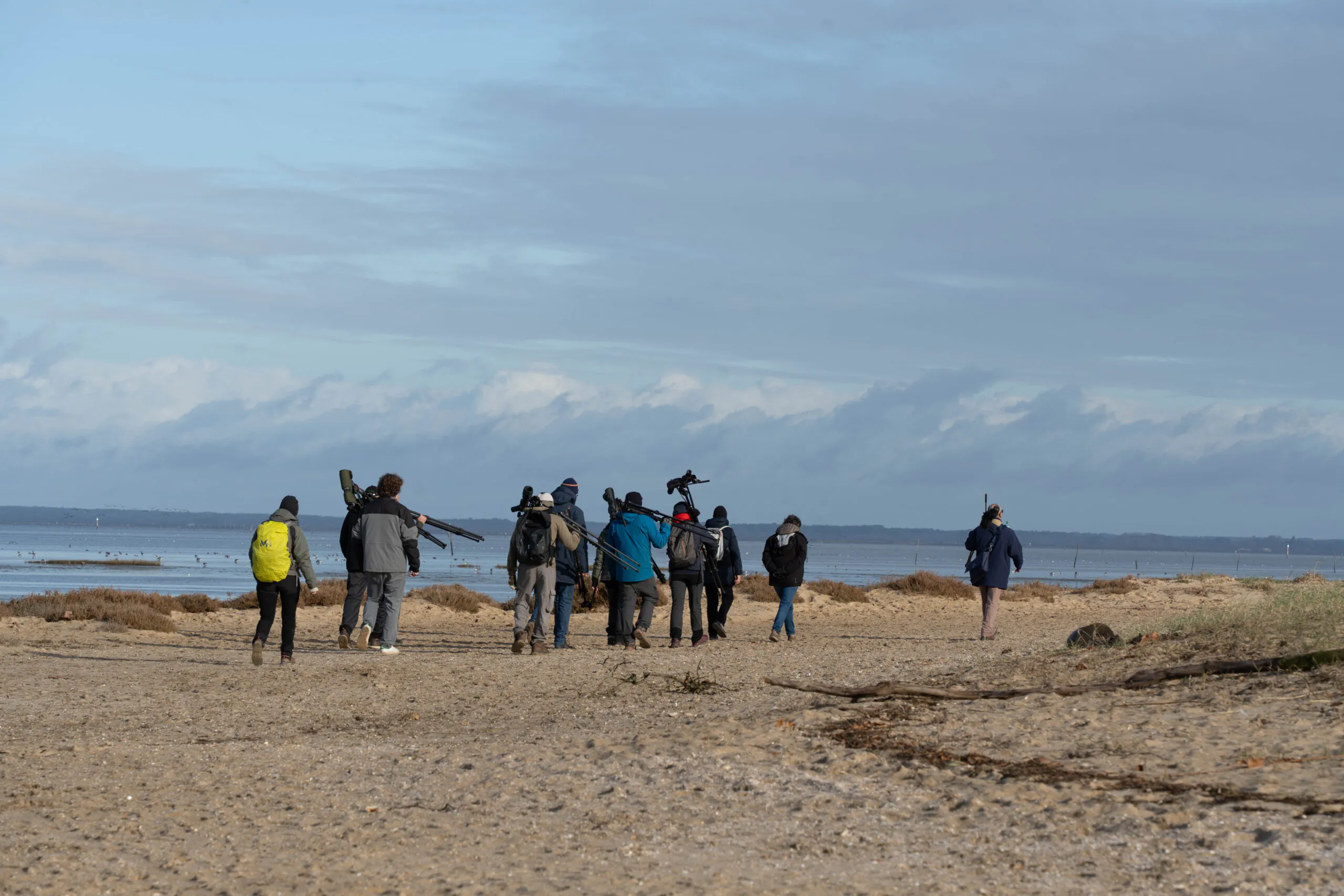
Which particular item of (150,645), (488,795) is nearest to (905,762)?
(488,795)

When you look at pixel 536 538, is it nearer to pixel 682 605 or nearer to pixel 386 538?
Result: pixel 386 538

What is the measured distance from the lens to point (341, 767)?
793 cm

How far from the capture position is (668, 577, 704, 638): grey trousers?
52.9ft

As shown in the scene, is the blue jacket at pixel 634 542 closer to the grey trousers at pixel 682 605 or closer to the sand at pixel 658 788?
the grey trousers at pixel 682 605

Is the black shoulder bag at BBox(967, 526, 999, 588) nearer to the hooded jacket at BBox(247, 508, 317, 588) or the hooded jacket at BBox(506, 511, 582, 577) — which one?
the hooded jacket at BBox(506, 511, 582, 577)

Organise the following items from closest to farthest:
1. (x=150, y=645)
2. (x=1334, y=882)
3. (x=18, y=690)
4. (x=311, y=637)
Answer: (x=1334, y=882)
(x=18, y=690)
(x=150, y=645)
(x=311, y=637)

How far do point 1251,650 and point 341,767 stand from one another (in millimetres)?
6685

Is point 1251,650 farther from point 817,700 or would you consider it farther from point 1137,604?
point 1137,604

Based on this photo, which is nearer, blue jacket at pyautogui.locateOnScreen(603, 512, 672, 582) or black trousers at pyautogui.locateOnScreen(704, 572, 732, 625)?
blue jacket at pyautogui.locateOnScreen(603, 512, 672, 582)

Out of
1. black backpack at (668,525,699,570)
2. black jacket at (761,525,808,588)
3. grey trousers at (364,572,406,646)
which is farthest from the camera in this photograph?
black jacket at (761,525,808,588)

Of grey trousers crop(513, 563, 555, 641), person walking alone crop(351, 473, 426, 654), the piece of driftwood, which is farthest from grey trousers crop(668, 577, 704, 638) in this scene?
the piece of driftwood

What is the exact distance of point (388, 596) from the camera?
14828 millimetres

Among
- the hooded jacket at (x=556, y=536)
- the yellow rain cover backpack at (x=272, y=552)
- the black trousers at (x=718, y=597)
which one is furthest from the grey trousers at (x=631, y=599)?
the yellow rain cover backpack at (x=272, y=552)

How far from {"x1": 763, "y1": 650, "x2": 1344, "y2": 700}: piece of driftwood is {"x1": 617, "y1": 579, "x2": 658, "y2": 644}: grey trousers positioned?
6369 mm
